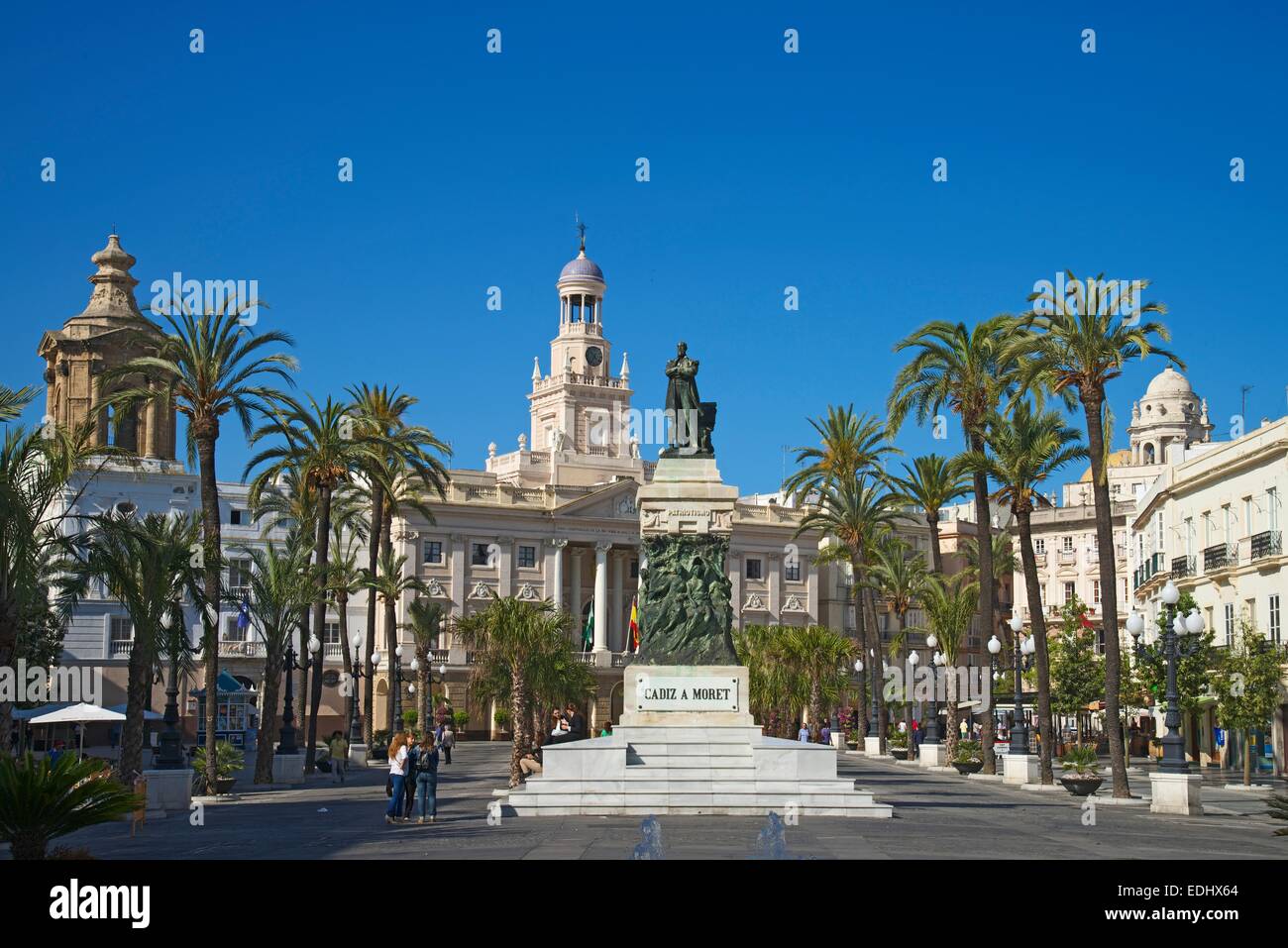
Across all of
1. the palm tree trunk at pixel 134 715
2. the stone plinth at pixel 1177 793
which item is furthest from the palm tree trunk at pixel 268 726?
the stone plinth at pixel 1177 793

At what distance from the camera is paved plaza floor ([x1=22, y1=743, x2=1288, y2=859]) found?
70.2 feet

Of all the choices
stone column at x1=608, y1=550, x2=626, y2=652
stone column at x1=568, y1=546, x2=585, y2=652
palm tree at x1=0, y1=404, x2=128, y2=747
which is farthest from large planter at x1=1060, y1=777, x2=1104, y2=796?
stone column at x1=608, y1=550, x2=626, y2=652

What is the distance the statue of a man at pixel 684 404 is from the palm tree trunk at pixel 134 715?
1196 centimetres

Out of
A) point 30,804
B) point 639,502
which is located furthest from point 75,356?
point 30,804

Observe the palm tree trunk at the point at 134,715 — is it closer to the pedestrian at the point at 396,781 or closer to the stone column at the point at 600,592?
the pedestrian at the point at 396,781

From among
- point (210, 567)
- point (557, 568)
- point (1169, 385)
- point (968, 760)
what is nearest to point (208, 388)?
point (210, 567)

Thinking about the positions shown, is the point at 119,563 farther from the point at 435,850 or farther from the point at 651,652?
the point at 435,850

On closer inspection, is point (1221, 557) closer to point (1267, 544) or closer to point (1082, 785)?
point (1267, 544)

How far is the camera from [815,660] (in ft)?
211

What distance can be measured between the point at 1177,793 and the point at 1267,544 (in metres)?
19.7

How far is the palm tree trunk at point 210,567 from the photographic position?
36375mm

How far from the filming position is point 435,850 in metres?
21.4

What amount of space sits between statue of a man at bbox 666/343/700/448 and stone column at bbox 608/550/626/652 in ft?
221

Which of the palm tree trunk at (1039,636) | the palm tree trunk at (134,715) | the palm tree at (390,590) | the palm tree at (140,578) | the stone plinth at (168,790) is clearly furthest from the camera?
the palm tree at (390,590)
